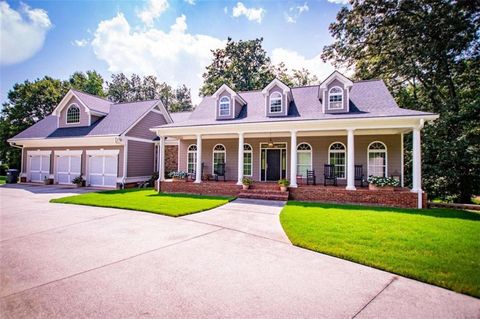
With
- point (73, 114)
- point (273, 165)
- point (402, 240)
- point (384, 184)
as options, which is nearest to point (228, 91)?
point (273, 165)

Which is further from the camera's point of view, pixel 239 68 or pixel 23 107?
pixel 239 68

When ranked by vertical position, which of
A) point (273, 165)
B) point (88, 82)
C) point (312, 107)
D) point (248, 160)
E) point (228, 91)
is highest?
point (88, 82)

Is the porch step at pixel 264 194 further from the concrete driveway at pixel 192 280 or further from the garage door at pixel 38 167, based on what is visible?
the garage door at pixel 38 167

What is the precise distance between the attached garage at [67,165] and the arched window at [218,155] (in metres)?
9.72

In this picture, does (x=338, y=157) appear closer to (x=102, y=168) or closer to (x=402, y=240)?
(x=402, y=240)

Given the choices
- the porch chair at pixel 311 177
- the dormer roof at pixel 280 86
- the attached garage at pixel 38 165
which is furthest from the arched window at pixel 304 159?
the attached garage at pixel 38 165

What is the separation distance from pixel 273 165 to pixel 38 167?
18.1 metres

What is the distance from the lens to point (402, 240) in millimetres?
5203

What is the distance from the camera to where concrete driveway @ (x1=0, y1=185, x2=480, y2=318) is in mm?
2793

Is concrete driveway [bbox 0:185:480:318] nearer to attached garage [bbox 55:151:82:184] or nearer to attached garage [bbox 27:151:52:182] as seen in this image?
attached garage [bbox 55:151:82:184]

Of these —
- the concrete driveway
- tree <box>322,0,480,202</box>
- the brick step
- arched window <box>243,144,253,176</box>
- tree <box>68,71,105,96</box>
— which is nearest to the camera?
the concrete driveway

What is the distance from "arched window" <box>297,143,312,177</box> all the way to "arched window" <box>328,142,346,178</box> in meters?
1.05

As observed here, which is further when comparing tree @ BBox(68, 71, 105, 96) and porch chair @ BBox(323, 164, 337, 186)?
tree @ BBox(68, 71, 105, 96)

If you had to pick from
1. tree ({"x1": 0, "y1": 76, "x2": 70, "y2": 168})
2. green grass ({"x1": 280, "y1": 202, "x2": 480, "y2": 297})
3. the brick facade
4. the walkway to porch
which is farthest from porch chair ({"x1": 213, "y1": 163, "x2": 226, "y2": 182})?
tree ({"x1": 0, "y1": 76, "x2": 70, "y2": 168})
